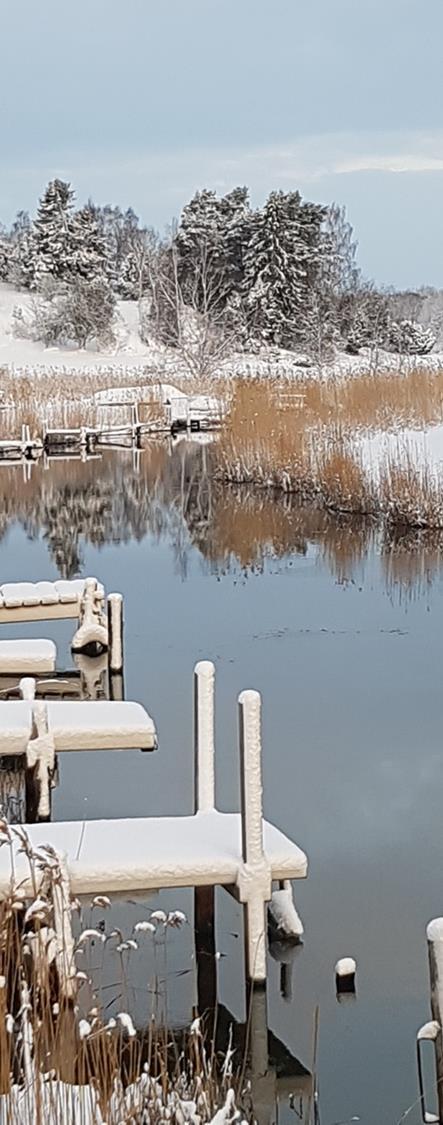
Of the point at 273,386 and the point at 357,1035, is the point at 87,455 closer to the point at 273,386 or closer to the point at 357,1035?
the point at 273,386

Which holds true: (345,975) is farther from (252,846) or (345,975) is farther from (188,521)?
(188,521)

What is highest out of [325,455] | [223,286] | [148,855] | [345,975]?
[223,286]

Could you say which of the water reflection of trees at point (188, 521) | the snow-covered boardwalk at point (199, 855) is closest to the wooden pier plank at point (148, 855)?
the snow-covered boardwalk at point (199, 855)

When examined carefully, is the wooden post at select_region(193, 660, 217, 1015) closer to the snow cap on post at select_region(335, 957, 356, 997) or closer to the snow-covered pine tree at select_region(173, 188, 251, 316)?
the snow cap on post at select_region(335, 957, 356, 997)

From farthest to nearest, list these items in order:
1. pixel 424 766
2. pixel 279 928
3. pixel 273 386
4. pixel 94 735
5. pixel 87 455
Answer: pixel 87 455, pixel 273 386, pixel 424 766, pixel 94 735, pixel 279 928

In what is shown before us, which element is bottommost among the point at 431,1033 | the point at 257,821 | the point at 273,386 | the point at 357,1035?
the point at 357,1035

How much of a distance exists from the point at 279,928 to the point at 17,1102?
1.71 metres

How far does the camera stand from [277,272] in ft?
127

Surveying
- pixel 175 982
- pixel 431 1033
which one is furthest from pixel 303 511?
pixel 431 1033

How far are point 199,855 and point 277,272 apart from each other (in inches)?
1428

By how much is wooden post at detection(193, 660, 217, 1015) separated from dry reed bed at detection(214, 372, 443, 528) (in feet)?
27.2

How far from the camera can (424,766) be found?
5.78m

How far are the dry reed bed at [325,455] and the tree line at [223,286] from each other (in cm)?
1886

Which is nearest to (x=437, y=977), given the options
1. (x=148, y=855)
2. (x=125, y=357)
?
(x=148, y=855)
